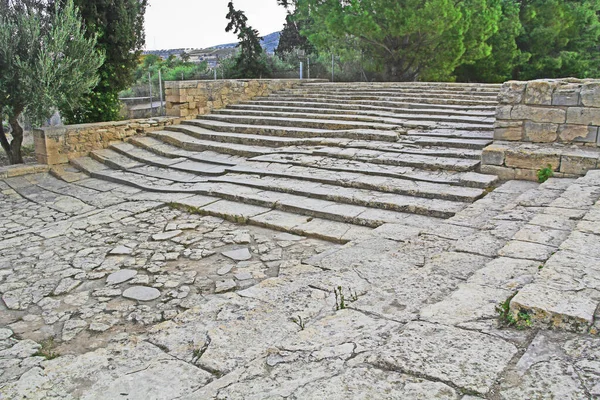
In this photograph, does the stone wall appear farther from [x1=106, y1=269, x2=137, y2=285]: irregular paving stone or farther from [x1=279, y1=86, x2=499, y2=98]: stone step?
[x1=106, y1=269, x2=137, y2=285]: irregular paving stone

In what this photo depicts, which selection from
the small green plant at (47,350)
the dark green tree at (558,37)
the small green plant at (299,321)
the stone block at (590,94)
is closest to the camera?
the small green plant at (299,321)

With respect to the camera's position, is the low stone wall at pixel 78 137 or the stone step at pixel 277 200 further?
the low stone wall at pixel 78 137

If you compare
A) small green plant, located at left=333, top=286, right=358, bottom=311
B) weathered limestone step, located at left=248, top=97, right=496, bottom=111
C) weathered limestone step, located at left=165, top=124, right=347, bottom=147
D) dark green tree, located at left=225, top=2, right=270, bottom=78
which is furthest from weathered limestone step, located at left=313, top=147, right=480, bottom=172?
dark green tree, located at left=225, top=2, right=270, bottom=78

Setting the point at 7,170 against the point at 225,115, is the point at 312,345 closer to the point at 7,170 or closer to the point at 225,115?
the point at 7,170

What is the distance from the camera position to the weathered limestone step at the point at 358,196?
571cm

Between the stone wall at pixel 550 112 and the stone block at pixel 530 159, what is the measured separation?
1.46 feet

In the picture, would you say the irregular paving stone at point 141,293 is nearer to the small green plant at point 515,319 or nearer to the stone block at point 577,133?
the small green plant at point 515,319

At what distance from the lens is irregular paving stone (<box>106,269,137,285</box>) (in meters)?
4.65

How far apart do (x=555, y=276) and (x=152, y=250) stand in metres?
4.02

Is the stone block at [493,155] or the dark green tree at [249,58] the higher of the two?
the dark green tree at [249,58]

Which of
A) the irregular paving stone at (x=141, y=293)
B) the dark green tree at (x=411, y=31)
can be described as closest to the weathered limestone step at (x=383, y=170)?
the irregular paving stone at (x=141, y=293)

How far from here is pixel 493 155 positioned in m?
6.38

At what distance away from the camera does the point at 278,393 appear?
204cm

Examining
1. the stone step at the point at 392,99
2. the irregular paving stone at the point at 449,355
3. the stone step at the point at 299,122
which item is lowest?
the irregular paving stone at the point at 449,355
